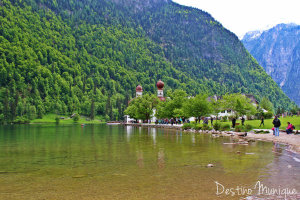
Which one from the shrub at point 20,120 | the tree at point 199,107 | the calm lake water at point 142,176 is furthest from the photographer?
the shrub at point 20,120

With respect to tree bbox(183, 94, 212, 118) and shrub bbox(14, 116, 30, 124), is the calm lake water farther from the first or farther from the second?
shrub bbox(14, 116, 30, 124)

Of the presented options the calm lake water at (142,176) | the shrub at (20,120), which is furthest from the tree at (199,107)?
the shrub at (20,120)

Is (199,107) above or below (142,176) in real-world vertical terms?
above

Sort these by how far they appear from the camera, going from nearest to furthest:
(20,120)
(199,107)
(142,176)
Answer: (142,176), (199,107), (20,120)

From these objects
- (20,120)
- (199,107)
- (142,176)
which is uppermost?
(199,107)

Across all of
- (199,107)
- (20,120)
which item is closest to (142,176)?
(199,107)

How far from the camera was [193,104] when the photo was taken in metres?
89.1

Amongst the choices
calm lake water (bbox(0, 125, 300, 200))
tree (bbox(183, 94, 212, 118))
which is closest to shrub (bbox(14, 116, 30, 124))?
tree (bbox(183, 94, 212, 118))

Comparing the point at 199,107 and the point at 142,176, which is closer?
the point at 142,176

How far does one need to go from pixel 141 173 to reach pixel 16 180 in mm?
6850

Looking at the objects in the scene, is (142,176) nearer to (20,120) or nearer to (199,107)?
(199,107)

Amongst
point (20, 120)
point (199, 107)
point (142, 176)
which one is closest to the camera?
point (142, 176)

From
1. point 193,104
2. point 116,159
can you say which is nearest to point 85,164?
point 116,159

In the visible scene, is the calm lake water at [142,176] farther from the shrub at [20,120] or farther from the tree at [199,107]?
the shrub at [20,120]
